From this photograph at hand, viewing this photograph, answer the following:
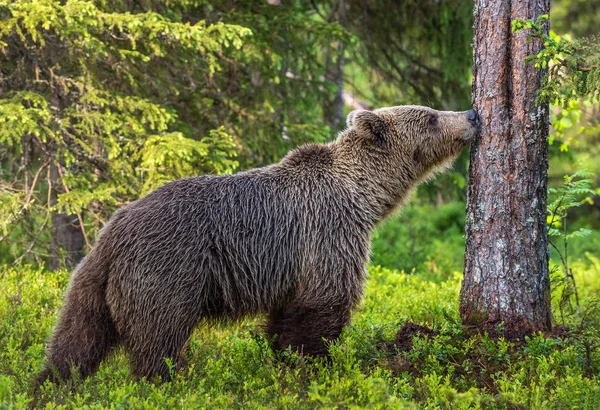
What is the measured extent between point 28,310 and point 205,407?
3111 mm

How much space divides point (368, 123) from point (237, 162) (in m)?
2.15

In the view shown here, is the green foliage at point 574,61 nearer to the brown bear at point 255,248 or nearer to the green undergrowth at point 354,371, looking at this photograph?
the brown bear at point 255,248

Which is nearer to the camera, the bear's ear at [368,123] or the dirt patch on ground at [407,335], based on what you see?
the dirt patch on ground at [407,335]

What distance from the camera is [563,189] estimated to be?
672 centimetres

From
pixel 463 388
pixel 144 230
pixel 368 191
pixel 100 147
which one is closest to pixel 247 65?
pixel 100 147

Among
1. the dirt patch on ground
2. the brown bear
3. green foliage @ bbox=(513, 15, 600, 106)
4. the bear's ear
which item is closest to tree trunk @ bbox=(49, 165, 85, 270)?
the brown bear

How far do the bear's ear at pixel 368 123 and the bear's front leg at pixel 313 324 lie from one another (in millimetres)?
1524

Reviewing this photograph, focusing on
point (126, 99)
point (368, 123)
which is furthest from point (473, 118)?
point (126, 99)

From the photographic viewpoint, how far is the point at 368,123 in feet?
20.5

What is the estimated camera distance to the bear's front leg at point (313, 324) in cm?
568

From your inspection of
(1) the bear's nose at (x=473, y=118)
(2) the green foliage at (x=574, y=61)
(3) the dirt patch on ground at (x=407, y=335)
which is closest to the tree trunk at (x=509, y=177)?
(1) the bear's nose at (x=473, y=118)

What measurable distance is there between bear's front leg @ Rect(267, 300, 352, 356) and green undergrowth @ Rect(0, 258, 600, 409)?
0.10m

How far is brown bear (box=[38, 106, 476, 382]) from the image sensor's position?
17.2ft

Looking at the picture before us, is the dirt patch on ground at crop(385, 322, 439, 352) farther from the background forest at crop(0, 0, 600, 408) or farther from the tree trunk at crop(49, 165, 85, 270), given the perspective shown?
the tree trunk at crop(49, 165, 85, 270)
